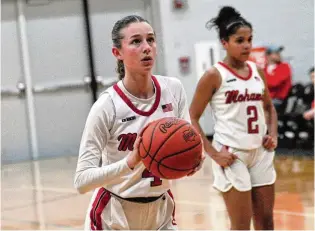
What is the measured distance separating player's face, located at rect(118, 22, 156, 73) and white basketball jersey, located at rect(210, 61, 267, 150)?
4.33ft

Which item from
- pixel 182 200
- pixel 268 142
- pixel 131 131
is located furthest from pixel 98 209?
pixel 182 200

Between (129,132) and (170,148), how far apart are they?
0.30 metres

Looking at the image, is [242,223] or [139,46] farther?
[242,223]

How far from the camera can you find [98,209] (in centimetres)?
271

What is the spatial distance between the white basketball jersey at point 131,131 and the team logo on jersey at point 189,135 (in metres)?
0.26

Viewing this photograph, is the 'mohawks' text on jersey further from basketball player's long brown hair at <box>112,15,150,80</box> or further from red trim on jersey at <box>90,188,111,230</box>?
basketball player's long brown hair at <box>112,15,150,80</box>

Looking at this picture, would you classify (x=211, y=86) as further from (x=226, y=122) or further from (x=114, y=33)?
(x=114, y=33)

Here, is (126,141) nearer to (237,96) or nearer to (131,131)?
(131,131)

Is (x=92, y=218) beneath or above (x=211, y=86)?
beneath

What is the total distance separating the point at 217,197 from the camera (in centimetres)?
657

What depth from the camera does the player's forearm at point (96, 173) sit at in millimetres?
2391

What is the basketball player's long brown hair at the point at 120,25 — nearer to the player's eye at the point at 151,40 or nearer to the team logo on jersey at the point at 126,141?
the player's eye at the point at 151,40

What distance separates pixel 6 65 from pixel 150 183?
9.12 metres

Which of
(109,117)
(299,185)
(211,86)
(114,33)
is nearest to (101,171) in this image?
(109,117)
